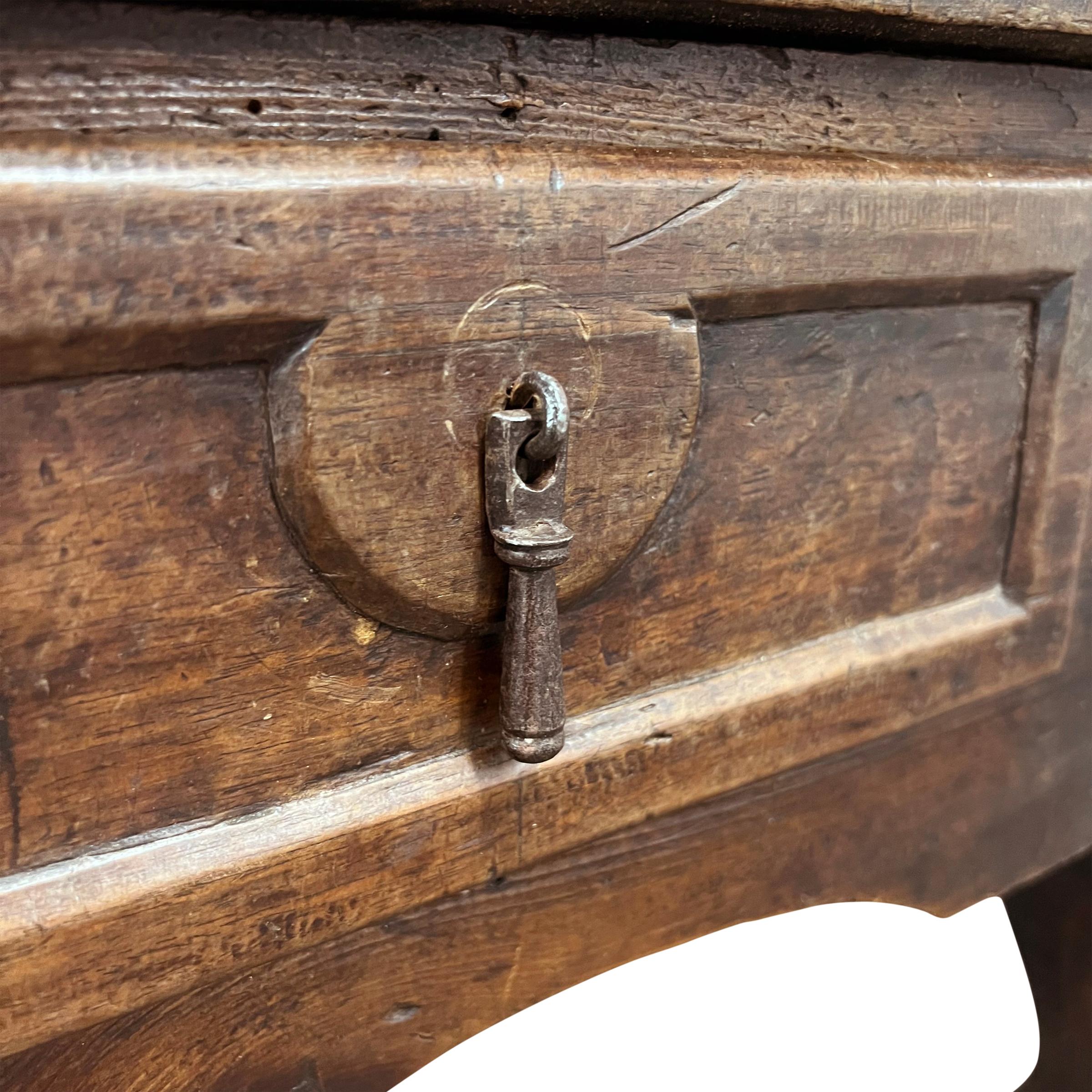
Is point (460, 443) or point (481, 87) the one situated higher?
point (481, 87)

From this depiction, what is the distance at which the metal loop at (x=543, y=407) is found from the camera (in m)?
0.41

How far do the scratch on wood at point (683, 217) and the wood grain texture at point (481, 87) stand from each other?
0.09 ft

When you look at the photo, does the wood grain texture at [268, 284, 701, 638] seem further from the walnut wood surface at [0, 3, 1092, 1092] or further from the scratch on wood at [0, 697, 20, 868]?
the scratch on wood at [0, 697, 20, 868]

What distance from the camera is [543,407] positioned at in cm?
41

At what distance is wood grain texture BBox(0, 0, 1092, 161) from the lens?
1.13 ft

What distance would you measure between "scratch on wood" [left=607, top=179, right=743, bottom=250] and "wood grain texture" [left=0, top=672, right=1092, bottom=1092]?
11.0 inches

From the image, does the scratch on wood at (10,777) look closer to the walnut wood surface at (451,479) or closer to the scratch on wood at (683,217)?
the walnut wood surface at (451,479)

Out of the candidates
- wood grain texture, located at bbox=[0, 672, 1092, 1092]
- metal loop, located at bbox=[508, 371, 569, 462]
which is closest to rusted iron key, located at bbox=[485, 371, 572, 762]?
metal loop, located at bbox=[508, 371, 569, 462]

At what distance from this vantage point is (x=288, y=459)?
1.28ft

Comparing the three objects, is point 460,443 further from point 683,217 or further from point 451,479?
point 683,217

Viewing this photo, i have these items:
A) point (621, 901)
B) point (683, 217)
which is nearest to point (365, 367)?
point (683, 217)

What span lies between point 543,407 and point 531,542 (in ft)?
0.17

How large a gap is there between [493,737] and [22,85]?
301 mm

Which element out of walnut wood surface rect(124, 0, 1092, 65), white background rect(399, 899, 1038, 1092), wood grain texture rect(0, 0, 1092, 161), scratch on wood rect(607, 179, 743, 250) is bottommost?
white background rect(399, 899, 1038, 1092)
